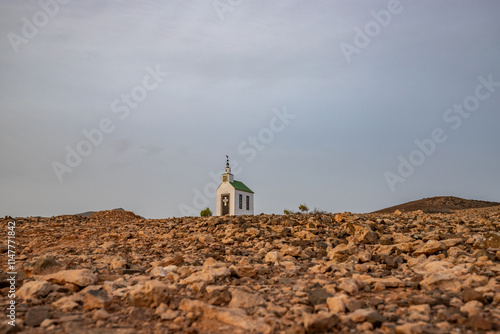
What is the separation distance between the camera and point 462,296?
15.3ft

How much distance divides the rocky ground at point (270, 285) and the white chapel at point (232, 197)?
73.1ft

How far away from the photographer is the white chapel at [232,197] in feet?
105

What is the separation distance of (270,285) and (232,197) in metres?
26.4

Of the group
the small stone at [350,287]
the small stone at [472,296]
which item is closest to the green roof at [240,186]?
the small stone at [350,287]

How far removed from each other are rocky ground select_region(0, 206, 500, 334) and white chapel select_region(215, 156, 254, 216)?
22280 mm

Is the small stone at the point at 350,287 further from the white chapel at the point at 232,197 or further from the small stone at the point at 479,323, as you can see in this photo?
the white chapel at the point at 232,197

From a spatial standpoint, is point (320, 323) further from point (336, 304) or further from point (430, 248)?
point (430, 248)

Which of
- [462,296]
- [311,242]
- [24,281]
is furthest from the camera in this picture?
[311,242]

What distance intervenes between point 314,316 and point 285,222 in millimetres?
6693

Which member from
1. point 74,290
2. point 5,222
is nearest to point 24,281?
point 74,290

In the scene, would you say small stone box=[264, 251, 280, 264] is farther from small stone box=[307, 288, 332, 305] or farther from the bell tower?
the bell tower

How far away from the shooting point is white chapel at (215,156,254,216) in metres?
31.9

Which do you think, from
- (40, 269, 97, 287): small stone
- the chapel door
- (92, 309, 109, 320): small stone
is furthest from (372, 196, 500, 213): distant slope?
(92, 309, 109, 320): small stone

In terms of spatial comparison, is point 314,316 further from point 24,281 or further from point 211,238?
point 211,238
